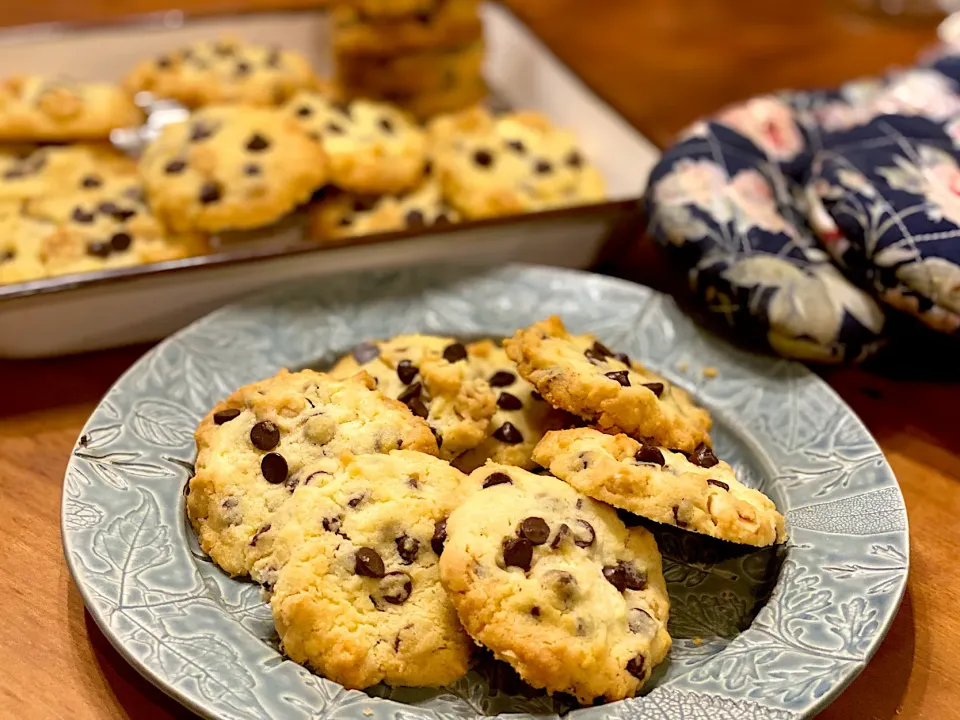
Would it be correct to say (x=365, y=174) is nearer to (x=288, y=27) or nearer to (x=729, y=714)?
(x=288, y=27)

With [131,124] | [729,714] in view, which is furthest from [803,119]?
[131,124]

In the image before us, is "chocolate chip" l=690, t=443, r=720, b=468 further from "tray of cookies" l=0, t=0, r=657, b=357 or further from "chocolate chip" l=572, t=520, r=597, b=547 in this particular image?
"tray of cookies" l=0, t=0, r=657, b=357

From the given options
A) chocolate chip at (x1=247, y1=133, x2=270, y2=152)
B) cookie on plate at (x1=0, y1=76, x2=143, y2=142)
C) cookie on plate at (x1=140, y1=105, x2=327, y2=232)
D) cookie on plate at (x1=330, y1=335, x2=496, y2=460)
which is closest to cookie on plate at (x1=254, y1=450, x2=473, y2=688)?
cookie on plate at (x1=330, y1=335, x2=496, y2=460)

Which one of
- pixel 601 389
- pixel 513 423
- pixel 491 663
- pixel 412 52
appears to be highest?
pixel 412 52

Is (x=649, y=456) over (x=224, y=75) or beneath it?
beneath

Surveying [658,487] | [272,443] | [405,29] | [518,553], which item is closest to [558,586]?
[518,553]

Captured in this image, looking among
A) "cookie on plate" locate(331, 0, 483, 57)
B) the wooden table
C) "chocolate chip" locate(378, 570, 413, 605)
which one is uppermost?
"cookie on plate" locate(331, 0, 483, 57)

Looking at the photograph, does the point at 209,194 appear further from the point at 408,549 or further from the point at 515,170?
the point at 408,549
